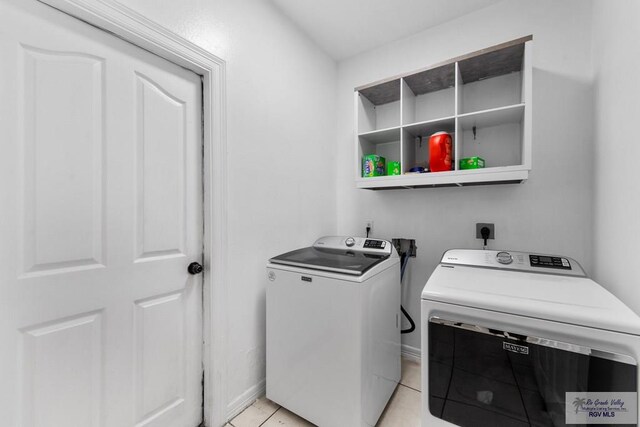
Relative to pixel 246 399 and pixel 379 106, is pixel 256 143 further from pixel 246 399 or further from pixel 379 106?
pixel 246 399

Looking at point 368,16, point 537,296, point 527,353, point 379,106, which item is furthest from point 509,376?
point 368,16

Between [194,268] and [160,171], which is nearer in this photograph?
[160,171]

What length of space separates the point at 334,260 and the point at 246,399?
1008 mm

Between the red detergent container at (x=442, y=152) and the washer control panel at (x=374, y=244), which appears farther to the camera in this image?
the washer control panel at (x=374, y=244)

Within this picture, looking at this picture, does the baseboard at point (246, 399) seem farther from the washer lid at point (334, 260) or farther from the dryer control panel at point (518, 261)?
the dryer control panel at point (518, 261)

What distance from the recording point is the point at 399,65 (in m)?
2.14

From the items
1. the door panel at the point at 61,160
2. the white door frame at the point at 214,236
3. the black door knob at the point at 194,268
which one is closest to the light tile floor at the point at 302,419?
the white door frame at the point at 214,236

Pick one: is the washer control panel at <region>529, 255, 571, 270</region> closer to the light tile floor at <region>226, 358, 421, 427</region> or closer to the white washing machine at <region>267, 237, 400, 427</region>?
the white washing machine at <region>267, 237, 400, 427</region>

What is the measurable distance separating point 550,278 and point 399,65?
71.5 inches

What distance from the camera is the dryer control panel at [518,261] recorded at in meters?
1.31

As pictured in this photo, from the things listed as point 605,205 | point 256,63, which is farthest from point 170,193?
point 605,205

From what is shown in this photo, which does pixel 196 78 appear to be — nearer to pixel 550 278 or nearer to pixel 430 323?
pixel 430 323

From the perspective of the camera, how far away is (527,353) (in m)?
0.93

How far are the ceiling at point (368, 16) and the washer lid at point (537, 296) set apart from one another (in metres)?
1.77
